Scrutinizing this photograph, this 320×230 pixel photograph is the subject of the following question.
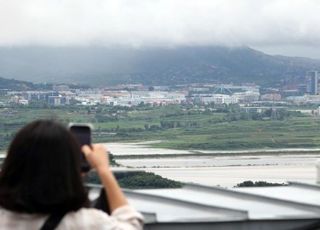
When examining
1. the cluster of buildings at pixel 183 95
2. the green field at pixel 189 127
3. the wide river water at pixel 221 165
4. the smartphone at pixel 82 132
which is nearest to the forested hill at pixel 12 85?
the cluster of buildings at pixel 183 95

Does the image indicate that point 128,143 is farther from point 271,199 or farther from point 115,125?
point 271,199

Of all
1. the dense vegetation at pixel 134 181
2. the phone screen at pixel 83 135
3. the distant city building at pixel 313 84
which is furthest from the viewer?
the distant city building at pixel 313 84

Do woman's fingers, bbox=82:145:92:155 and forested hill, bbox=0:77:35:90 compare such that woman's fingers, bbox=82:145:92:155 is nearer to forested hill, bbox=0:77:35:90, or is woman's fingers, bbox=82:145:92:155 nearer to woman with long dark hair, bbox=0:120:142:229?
woman with long dark hair, bbox=0:120:142:229

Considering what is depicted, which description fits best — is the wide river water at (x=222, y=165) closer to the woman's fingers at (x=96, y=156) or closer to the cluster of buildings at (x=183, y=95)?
the woman's fingers at (x=96, y=156)

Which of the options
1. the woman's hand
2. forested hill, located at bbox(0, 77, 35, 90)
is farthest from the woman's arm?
forested hill, located at bbox(0, 77, 35, 90)

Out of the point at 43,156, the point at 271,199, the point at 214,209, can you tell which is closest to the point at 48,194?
the point at 43,156

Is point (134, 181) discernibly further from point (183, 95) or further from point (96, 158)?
point (183, 95)

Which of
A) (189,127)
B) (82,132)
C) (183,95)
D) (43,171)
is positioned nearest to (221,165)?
(189,127)
